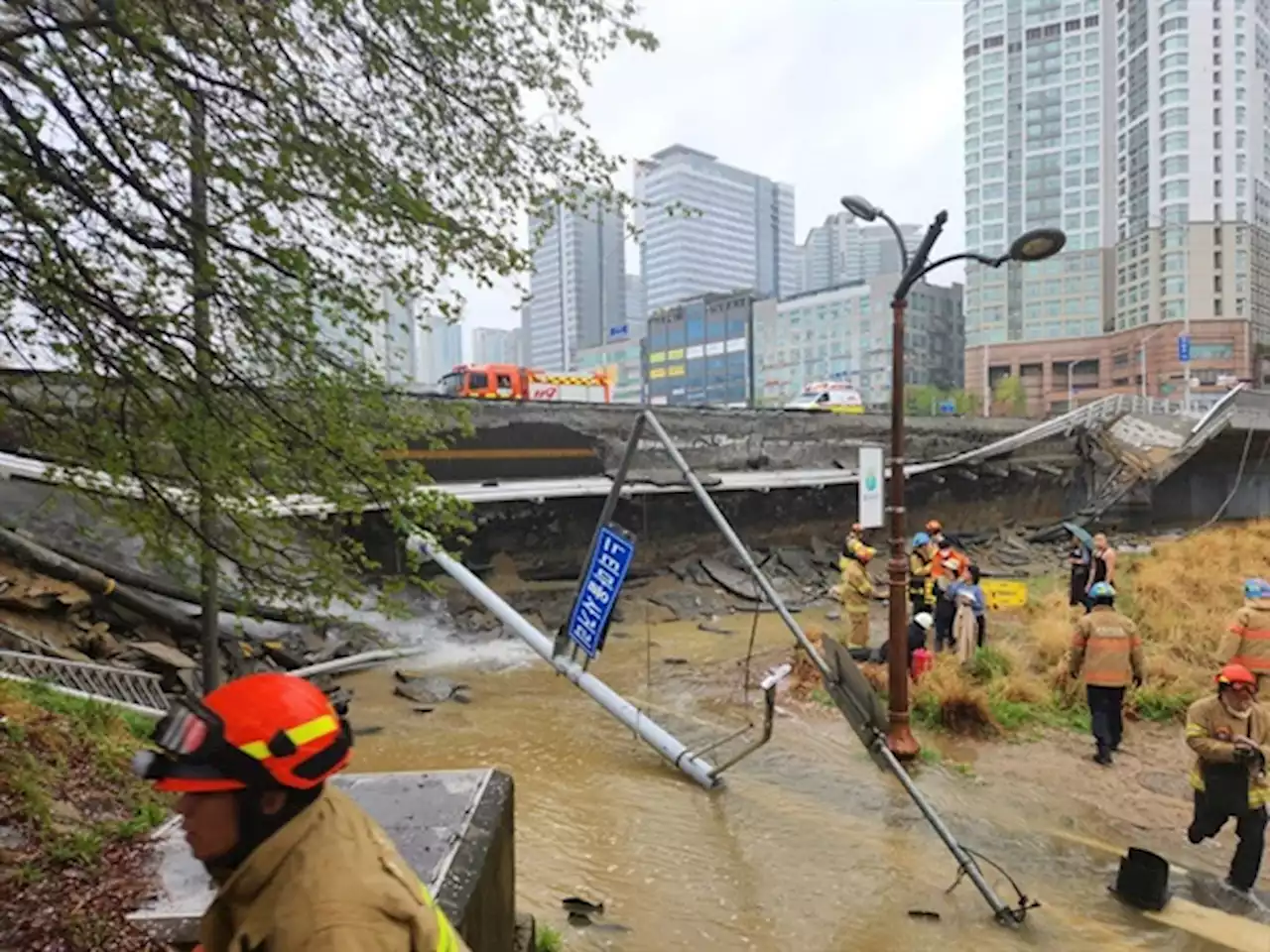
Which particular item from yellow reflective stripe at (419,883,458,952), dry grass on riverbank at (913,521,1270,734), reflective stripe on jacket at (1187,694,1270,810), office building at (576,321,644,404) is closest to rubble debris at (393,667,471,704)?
dry grass on riverbank at (913,521,1270,734)

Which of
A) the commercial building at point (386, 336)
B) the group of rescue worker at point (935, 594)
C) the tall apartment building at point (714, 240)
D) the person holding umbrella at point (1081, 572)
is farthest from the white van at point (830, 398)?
the tall apartment building at point (714, 240)

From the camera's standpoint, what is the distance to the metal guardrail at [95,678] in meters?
8.09

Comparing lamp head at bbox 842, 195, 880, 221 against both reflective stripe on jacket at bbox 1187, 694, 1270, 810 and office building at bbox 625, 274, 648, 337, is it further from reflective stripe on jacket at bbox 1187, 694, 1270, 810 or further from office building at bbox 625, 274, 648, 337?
office building at bbox 625, 274, 648, 337

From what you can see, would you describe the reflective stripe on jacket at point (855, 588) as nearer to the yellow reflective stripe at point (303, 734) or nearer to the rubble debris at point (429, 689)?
the rubble debris at point (429, 689)

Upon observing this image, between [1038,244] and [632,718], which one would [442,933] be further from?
[632,718]

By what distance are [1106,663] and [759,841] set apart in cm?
392

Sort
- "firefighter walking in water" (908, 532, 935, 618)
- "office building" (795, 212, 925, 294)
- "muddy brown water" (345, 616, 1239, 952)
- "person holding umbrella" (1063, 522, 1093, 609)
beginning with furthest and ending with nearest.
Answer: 1. "office building" (795, 212, 925, 294)
2. "person holding umbrella" (1063, 522, 1093, 609)
3. "firefighter walking in water" (908, 532, 935, 618)
4. "muddy brown water" (345, 616, 1239, 952)

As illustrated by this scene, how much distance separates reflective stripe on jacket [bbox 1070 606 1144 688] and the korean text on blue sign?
4.64m

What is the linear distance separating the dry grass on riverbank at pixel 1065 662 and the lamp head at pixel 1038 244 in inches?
193

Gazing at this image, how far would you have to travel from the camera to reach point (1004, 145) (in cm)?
8481

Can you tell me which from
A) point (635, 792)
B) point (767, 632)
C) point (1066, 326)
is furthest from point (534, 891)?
point (1066, 326)

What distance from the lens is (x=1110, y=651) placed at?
8.10 meters

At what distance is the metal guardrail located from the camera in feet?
26.6

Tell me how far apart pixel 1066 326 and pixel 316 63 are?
285 ft
